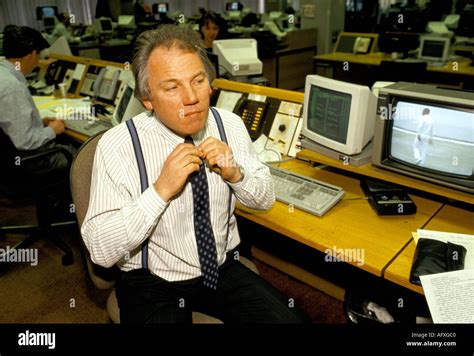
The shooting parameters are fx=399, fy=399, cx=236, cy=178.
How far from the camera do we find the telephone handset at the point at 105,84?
3.14 metres

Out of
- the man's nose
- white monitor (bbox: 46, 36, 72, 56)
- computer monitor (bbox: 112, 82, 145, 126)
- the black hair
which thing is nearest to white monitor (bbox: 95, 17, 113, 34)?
white monitor (bbox: 46, 36, 72, 56)

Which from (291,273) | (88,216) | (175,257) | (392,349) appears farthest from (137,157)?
(291,273)

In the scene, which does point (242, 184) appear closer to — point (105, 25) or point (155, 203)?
point (155, 203)

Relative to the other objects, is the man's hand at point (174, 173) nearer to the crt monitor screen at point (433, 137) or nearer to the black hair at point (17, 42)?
the crt monitor screen at point (433, 137)

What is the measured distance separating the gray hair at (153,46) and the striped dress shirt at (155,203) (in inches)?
5.4

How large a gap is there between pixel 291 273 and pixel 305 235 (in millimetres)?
1042

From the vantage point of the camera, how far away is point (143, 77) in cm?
124

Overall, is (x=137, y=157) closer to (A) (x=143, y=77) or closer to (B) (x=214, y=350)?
(A) (x=143, y=77)

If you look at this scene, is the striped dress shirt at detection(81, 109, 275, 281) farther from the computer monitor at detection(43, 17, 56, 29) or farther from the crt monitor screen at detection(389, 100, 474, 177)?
the computer monitor at detection(43, 17, 56, 29)

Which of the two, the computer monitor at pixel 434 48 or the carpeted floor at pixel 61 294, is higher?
the computer monitor at pixel 434 48

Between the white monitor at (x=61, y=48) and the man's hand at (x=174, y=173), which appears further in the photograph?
the white monitor at (x=61, y=48)

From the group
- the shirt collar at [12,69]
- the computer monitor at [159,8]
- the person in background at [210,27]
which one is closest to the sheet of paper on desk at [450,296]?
the shirt collar at [12,69]

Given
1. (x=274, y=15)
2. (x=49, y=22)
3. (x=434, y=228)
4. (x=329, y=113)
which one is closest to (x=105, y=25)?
(x=49, y=22)

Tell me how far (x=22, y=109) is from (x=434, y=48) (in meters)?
4.59
